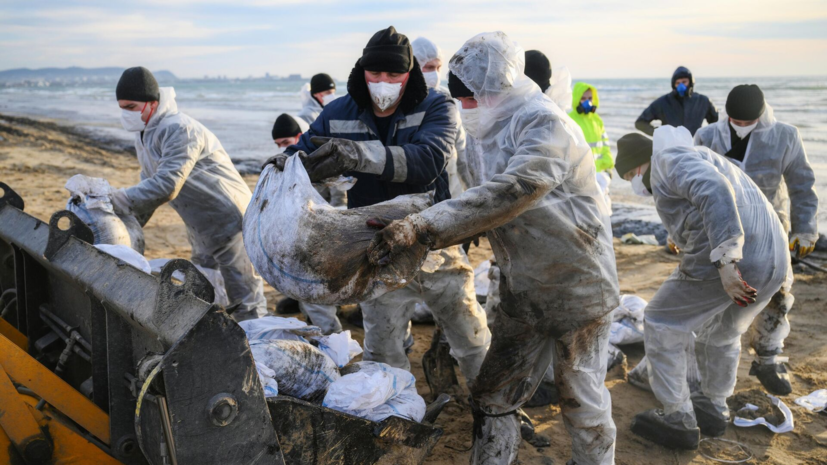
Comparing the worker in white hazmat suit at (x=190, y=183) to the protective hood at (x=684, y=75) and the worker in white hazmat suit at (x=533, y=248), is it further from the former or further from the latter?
the protective hood at (x=684, y=75)

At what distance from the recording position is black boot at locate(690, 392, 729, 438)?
379 cm

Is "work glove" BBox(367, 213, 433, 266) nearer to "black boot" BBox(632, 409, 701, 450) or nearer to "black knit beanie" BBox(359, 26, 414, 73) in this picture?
"black knit beanie" BBox(359, 26, 414, 73)

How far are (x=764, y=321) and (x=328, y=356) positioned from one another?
304 cm

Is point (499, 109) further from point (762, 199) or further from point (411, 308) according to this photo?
point (762, 199)

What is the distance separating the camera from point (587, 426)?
2883mm

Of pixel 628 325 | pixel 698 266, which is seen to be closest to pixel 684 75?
pixel 628 325

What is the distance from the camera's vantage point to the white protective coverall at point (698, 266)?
343 cm

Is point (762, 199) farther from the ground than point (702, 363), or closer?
farther from the ground

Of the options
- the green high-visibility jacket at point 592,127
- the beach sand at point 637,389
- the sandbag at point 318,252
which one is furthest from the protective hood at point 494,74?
the green high-visibility jacket at point 592,127

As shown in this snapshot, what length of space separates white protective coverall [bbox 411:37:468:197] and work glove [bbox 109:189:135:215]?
224cm

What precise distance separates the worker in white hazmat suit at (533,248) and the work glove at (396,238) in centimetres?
5

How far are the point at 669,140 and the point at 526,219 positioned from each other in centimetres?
138

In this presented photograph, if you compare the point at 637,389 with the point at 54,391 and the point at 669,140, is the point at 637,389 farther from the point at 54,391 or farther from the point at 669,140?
the point at 54,391

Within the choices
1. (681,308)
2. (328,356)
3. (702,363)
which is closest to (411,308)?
(328,356)
